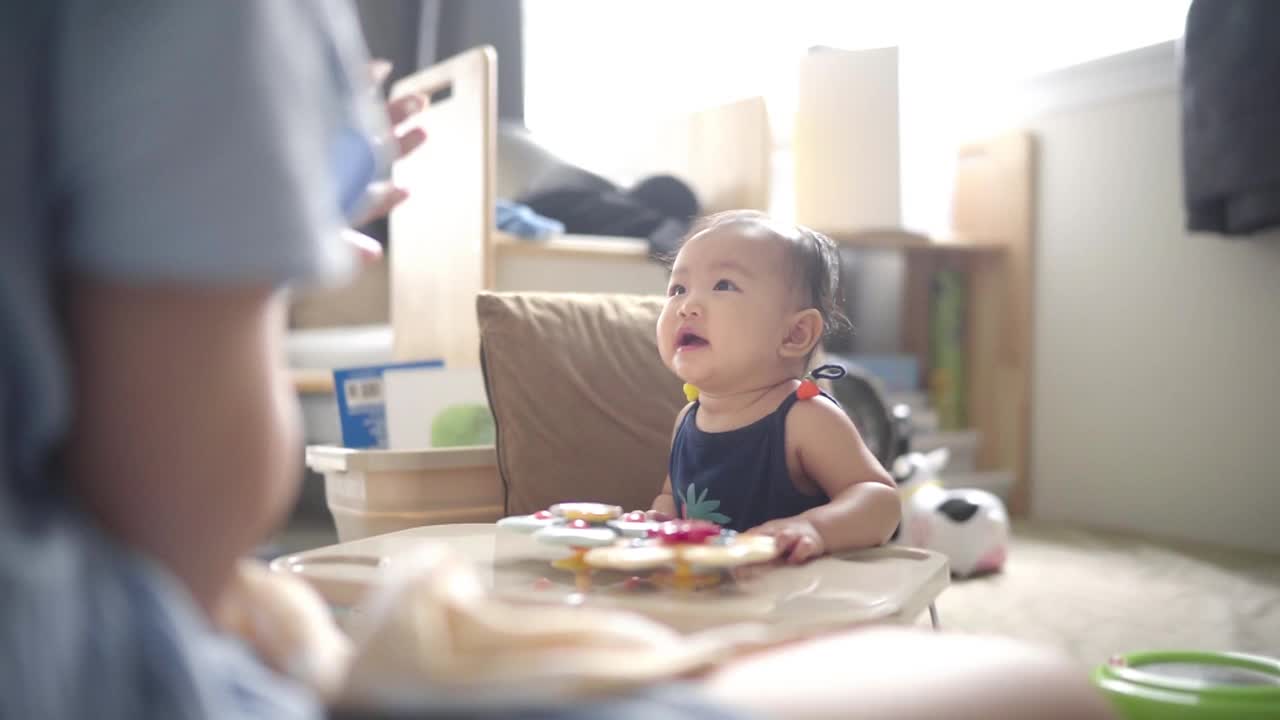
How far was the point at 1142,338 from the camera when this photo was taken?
2.55m

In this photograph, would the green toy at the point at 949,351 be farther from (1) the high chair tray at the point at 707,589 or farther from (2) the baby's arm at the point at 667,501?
(1) the high chair tray at the point at 707,589

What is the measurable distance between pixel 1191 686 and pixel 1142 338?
1.72 meters

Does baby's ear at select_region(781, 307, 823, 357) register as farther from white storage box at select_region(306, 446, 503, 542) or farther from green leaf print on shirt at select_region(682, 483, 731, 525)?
white storage box at select_region(306, 446, 503, 542)

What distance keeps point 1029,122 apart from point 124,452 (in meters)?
2.76

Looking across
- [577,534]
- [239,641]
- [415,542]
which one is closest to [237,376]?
[239,641]

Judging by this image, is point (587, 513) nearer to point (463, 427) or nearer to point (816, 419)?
point (816, 419)

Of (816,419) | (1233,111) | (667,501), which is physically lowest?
(667,501)

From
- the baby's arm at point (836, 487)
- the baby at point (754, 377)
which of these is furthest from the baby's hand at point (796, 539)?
the baby at point (754, 377)

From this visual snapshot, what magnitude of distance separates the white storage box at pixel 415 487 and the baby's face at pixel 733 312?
0.32m

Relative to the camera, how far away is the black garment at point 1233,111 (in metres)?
2.01

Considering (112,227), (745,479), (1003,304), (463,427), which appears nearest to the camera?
(112,227)

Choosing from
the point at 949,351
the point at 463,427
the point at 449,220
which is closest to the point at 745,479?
the point at 463,427

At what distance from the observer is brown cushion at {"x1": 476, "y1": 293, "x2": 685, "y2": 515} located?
1.29m

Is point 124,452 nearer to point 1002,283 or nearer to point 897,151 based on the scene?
point 897,151
